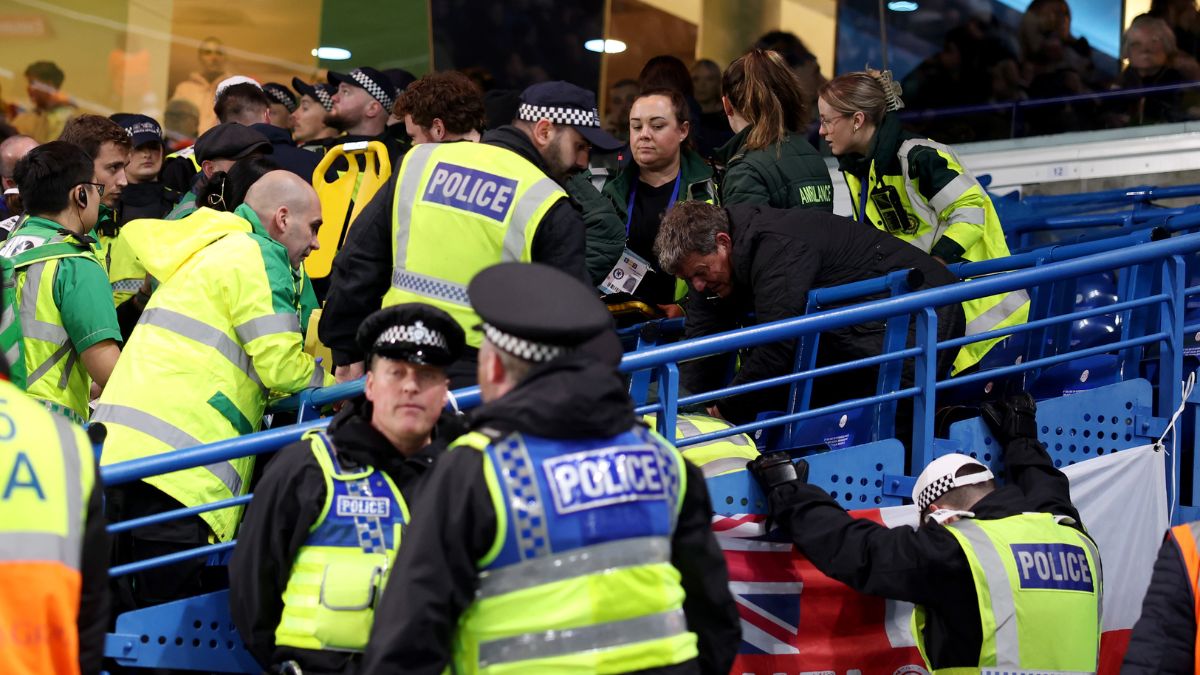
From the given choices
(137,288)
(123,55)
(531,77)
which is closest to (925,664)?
(137,288)

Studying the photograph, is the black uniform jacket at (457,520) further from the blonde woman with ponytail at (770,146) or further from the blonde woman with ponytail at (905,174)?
the blonde woman with ponytail at (905,174)

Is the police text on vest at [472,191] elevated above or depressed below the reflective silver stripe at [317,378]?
above

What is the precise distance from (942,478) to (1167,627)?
5.21 ft

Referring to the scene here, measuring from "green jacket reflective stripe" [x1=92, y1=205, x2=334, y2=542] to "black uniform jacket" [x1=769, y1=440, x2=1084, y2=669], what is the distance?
1664 mm

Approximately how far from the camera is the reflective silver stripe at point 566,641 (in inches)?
133

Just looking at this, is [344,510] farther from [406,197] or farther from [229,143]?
[229,143]

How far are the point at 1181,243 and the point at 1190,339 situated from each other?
0.59 m

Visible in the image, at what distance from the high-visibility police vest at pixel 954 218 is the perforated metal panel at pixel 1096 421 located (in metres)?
0.77

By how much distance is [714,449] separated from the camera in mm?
5422

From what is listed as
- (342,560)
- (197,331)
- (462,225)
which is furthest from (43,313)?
(342,560)

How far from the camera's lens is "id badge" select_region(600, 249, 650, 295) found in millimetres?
7020

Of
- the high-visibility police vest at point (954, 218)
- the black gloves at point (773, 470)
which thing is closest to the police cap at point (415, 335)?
the black gloves at point (773, 470)

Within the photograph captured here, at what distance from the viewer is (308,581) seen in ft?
13.8

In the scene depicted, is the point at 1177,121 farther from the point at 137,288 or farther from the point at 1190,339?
the point at 137,288
